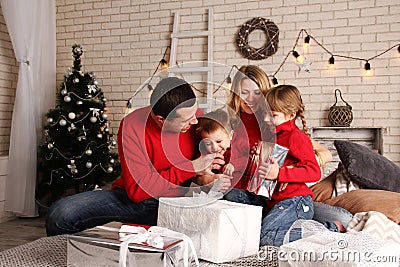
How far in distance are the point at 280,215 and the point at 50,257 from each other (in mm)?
920

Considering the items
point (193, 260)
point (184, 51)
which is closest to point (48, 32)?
point (184, 51)

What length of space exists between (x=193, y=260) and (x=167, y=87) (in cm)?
63

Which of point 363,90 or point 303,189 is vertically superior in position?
point 363,90

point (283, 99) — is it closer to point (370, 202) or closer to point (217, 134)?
point (217, 134)

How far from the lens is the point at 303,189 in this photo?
211 centimetres

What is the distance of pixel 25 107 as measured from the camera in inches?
174

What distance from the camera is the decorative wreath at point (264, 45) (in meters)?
4.30

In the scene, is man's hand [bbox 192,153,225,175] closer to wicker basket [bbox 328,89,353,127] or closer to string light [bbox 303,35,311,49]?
wicker basket [bbox 328,89,353,127]

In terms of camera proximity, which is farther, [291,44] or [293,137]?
[291,44]

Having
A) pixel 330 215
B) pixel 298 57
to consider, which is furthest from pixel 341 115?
pixel 330 215

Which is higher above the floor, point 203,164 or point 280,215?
point 203,164

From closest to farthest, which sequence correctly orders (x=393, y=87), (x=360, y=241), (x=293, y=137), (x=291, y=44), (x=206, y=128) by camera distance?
(x=360, y=241) < (x=206, y=128) < (x=293, y=137) < (x=393, y=87) < (x=291, y=44)

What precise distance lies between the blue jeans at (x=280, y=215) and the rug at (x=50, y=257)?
123mm

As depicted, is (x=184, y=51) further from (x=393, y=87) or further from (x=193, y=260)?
(x=193, y=260)
